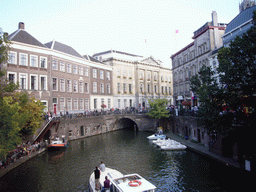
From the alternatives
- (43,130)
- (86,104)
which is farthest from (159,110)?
(43,130)

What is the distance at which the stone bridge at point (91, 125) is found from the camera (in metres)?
36.3

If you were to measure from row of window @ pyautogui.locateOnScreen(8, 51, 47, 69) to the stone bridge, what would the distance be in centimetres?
1120

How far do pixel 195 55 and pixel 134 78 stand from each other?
24.0m

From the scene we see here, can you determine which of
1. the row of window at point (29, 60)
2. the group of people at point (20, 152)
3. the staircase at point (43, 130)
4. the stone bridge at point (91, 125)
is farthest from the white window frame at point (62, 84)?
the group of people at point (20, 152)

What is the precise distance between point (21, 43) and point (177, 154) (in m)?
31.8

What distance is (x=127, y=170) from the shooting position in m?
21.4

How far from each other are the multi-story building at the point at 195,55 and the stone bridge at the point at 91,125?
12094 millimetres

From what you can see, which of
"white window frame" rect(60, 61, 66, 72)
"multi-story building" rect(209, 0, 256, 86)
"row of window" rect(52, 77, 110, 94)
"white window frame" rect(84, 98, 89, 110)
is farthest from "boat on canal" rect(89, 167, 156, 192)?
"white window frame" rect(84, 98, 89, 110)

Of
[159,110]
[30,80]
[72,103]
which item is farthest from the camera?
[159,110]

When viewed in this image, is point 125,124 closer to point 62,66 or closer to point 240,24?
point 62,66

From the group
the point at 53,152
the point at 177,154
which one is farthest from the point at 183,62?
the point at 53,152

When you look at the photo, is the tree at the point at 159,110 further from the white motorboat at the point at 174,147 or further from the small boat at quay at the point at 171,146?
the white motorboat at the point at 174,147

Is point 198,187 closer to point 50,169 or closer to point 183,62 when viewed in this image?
point 50,169

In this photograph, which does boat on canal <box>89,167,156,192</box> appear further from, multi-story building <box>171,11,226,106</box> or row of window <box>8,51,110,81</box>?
multi-story building <box>171,11,226,106</box>
